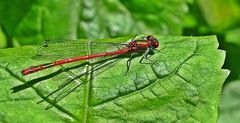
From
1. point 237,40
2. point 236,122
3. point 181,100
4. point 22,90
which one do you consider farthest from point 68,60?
point 237,40

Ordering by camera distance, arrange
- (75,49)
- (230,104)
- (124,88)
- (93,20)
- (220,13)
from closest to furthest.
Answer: (124,88), (75,49), (93,20), (230,104), (220,13)

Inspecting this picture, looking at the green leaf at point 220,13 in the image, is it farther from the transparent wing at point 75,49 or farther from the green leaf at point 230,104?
the transparent wing at point 75,49

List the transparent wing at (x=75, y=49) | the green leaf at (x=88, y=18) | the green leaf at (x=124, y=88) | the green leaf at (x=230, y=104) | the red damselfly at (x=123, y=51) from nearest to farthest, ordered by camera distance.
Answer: the green leaf at (x=124, y=88) < the red damselfly at (x=123, y=51) < the transparent wing at (x=75, y=49) < the green leaf at (x=88, y=18) < the green leaf at (x=230, y=104)

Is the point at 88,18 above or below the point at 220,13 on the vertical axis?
above

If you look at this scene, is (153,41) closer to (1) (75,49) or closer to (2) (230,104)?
(1) (75,49)

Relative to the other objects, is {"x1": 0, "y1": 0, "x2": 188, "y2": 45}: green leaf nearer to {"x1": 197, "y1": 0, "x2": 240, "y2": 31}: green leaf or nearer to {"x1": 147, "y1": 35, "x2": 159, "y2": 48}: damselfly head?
{"x1": 147, "y1": 35, "x2": 159, "y2": 48}: damselfly head

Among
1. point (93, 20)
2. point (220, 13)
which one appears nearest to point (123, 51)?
point (93, 20)

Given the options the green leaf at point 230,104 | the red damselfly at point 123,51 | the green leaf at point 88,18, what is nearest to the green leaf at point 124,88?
the red damselfly at point 123,51

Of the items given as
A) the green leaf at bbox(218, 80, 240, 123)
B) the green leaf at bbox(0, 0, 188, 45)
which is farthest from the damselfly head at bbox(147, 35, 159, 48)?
the green leaf at bbox(218, 80, 240, 123)
